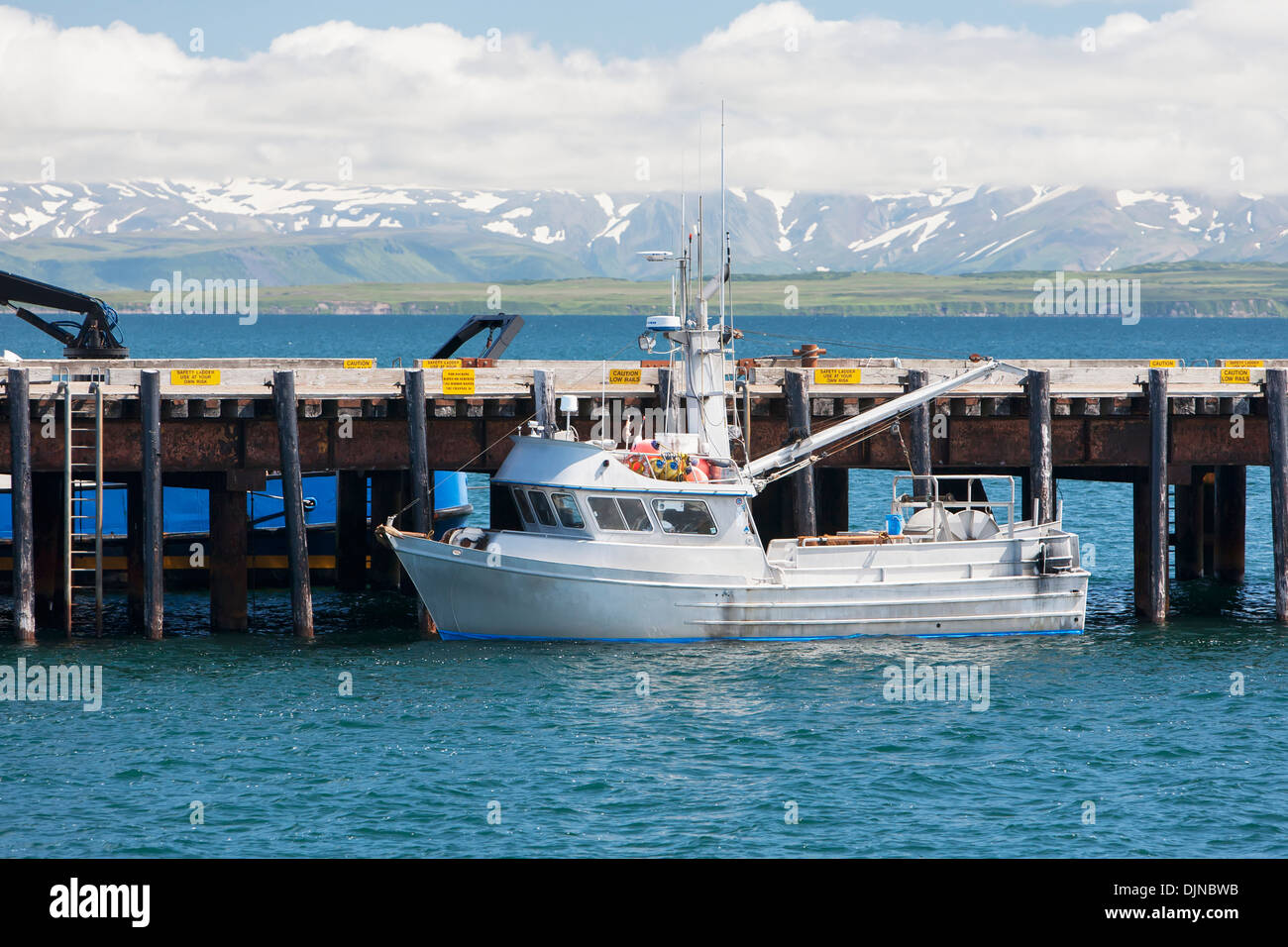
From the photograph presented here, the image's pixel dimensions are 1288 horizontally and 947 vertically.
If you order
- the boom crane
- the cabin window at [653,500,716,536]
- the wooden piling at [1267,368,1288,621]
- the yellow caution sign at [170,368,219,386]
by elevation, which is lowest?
the cabin window at [653,500,716,536]

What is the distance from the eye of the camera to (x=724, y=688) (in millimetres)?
26984

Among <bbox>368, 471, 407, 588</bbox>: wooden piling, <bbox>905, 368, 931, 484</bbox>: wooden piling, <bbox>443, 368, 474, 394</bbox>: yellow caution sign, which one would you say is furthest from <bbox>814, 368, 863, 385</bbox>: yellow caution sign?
<bbox>368, 471, 407, 588</bbox>: wooden piling

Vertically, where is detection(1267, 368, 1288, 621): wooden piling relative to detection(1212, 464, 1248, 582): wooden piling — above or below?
above

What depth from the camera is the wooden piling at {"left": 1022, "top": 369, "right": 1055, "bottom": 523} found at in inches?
1211

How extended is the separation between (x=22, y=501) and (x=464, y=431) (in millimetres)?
8610

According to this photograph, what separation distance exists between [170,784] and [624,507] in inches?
419

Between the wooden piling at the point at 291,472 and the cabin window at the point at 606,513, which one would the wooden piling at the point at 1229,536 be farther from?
the wooden piling at the point at 291,472

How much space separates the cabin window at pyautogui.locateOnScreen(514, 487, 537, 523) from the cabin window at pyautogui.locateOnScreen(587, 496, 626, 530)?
1.40 metres

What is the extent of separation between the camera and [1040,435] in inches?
1214

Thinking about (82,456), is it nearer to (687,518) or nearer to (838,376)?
(687,518)

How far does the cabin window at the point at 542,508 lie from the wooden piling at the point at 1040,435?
9.91 m

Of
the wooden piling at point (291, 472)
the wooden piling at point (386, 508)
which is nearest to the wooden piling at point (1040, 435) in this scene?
the wooden piling at point (291, 472)

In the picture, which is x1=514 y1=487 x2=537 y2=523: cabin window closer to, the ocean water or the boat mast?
the ocean water
